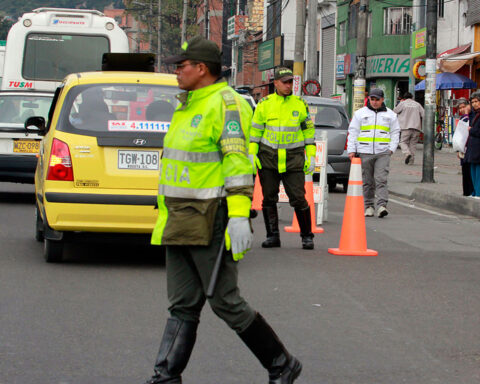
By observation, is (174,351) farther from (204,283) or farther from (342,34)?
(342,34)

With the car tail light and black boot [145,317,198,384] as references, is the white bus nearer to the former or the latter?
the car tail light

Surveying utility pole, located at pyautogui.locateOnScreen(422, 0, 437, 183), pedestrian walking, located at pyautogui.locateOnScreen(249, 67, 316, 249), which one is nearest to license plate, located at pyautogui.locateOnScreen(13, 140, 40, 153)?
pedestrian walking, located at pyautogui.locateOnScreen(249, 67, 316, 249)

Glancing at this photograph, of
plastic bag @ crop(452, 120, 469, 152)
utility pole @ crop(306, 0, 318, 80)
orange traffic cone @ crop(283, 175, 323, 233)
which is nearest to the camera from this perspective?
orange traffic cone @ crop(283, 175, 323, 233)

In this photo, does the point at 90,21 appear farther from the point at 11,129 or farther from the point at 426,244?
the point at 426,244

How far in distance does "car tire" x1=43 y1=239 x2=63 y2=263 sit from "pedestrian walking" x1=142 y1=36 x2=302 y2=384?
4199 millimetres

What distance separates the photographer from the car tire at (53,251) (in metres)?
8.95

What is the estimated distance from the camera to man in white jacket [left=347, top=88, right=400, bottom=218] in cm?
1398

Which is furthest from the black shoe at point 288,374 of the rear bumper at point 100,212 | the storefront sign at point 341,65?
the storefront sign at point 341,65

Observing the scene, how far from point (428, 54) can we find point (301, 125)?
939 centimetres

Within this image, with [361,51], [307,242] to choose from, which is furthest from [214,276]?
[361,51]

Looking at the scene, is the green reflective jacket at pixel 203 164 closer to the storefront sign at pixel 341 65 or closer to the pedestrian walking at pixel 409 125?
the pedestrian walking at pixel 409 125

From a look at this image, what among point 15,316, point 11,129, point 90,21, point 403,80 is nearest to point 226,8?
point 403,80

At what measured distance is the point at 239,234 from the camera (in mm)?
4613

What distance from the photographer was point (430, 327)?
268 inches
